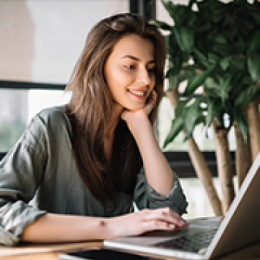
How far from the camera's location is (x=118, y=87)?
4.08ft

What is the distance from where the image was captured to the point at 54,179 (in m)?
1.09

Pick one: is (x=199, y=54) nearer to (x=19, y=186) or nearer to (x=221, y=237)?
(x=19, y=186)

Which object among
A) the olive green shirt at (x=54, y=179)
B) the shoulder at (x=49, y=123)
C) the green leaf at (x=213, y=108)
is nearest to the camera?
the olive green shirt at (x=54, y=179)

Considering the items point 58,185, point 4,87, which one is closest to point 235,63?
point 58,185

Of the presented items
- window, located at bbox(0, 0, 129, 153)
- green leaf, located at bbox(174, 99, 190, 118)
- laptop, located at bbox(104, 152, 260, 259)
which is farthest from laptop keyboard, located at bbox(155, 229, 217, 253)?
window, located at bbox(0, 0, 129, 153)

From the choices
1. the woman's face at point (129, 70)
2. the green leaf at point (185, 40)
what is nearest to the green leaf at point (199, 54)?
the green leaf at point (185, 40)

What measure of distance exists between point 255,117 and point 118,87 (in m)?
0.97

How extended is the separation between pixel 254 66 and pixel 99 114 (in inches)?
35.4

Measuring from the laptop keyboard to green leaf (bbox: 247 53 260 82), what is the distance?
44.1 inches

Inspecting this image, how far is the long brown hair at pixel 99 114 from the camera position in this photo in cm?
114

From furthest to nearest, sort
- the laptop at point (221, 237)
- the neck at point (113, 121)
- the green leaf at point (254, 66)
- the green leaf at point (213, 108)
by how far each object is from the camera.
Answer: the green leaf at point (213, 108) < the green leaf at point (254, 66) < the neck at point (113, 121) < the laptop at point (221, 237)

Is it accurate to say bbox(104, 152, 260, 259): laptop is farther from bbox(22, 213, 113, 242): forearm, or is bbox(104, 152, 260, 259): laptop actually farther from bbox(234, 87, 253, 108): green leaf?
bbox(234, 87, 253, 108): green leaf

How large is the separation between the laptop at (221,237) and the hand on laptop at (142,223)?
19 millimetres

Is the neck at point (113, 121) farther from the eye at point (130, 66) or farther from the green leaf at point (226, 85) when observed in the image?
the green leaf at point (226, 85)
